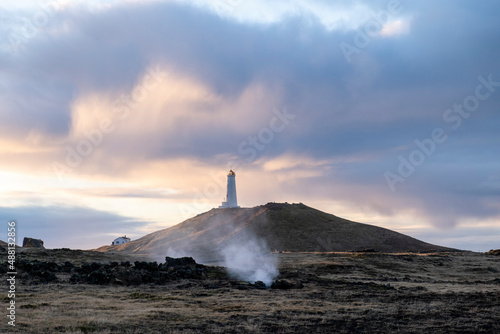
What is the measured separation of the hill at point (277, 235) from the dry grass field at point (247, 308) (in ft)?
188

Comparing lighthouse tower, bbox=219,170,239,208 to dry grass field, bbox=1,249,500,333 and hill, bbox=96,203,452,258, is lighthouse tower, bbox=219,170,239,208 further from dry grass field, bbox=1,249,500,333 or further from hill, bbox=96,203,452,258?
dry grass field, bbox=1,249,500,333

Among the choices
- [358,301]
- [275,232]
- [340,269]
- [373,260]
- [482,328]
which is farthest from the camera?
[275,232]

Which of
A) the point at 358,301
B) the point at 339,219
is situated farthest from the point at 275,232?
the point at 358,301

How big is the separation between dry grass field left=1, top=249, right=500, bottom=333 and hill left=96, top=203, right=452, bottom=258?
2257 inches

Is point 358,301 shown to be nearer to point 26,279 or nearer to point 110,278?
point 110,278

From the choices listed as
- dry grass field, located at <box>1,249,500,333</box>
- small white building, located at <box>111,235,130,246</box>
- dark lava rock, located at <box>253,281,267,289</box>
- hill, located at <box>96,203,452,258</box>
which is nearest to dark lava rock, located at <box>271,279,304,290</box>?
dark lava rock, located at <box>253,281,267,289</box>

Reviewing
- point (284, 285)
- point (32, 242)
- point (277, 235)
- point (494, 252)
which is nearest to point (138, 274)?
point (284, 285)

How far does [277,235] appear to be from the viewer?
118 m

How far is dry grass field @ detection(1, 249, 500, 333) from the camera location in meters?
25.2

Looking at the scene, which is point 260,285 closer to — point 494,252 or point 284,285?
point 284,285

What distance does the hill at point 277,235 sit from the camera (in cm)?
11094

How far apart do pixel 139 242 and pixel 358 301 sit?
4276 inches

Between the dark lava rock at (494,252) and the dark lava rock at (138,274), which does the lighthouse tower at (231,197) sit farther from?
the dark lava rock at (138,274)

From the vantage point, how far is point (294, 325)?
26.0 metres
